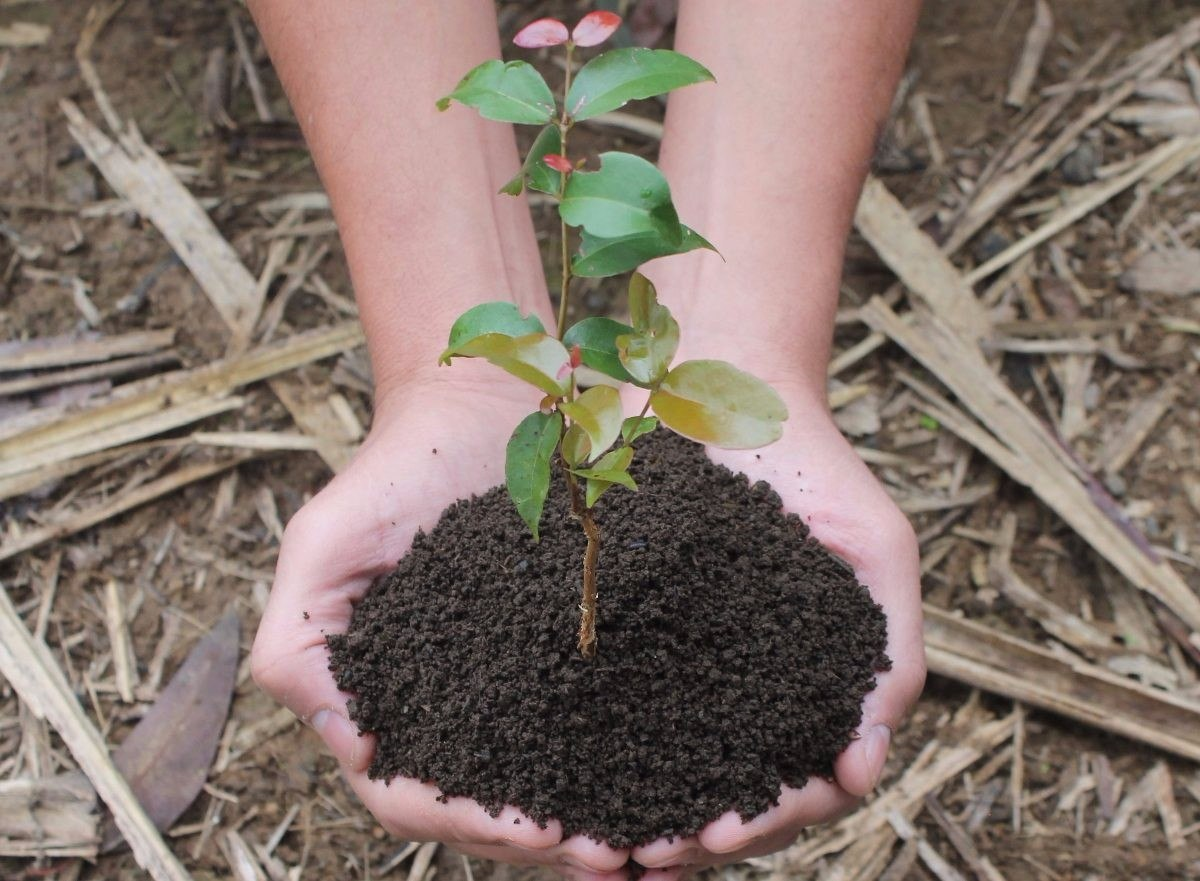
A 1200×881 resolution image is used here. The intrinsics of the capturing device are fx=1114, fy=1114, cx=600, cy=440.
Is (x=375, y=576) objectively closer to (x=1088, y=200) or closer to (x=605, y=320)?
(x=605, y=320)

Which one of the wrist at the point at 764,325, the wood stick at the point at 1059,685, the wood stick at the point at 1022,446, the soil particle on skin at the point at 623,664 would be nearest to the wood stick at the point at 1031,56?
the wood stick at the point at 1022,446

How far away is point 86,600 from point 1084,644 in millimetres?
1991

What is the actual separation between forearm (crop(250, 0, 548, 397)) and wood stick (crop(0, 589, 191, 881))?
2.79 ft

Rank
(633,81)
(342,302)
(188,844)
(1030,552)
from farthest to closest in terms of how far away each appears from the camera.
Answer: (342,302) → (1030,552) → (188,844) → (633,81)

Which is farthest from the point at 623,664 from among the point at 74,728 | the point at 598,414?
the point at 74,728

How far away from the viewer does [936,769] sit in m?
2.07

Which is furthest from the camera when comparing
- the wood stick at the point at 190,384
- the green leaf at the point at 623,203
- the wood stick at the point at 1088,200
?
the wood stick at the point at 1088,200

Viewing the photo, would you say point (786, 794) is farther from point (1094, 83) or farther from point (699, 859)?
point (1094, 83)

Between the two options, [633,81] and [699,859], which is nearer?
[633,81]

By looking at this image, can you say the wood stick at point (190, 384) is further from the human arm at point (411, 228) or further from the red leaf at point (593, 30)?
the red leaf at point (593, 30)

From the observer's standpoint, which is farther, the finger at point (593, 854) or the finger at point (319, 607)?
the finger at point (319, 607)

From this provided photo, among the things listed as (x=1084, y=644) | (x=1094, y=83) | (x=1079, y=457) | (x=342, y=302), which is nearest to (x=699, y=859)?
(x=1084, y=644)

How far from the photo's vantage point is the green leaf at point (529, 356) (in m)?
1.03

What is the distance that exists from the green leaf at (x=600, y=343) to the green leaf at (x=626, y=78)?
0.68 ft
